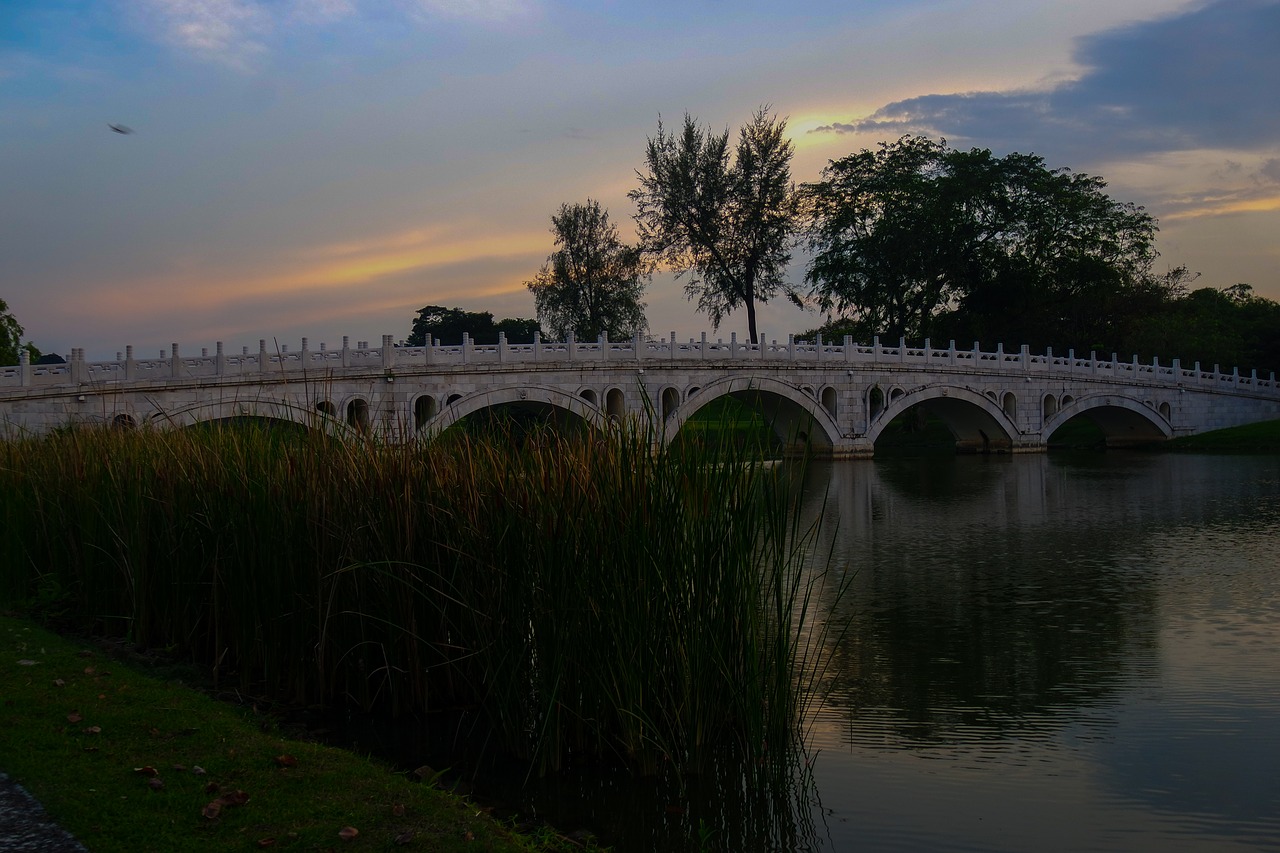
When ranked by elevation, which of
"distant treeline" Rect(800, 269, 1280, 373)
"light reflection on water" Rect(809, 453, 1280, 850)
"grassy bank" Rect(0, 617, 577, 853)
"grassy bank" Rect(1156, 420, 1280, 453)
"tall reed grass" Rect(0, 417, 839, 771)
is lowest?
"grassy bank" Rect(1156, 420, 1280, 453)

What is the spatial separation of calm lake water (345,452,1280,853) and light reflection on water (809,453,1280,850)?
0.07ft

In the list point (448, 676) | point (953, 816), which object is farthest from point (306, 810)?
point (953, 816)

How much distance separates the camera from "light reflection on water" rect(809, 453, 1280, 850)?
20.2 ft

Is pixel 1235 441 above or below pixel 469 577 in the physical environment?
below

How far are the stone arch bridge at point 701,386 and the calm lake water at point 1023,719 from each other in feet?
28.0

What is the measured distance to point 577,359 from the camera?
35188mm

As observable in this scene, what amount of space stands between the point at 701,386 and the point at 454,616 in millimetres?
31434

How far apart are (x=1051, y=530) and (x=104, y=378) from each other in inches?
801

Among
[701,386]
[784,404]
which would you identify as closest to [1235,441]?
[784,404]

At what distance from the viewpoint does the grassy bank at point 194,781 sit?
4859 mm

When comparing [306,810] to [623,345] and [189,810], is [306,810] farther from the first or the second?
[623,345]

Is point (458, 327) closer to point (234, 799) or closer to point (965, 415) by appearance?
point (965, 415)

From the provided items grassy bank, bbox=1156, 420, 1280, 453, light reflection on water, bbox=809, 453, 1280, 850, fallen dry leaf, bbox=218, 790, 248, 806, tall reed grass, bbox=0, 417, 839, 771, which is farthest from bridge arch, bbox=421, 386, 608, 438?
fallen dry leaf, bbox=218, 790, 248, 806

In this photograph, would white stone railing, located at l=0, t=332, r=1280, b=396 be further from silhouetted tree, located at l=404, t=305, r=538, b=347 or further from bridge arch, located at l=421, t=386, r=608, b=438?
silhouetted tree, located at l=404, t=305, r=538, b=347
